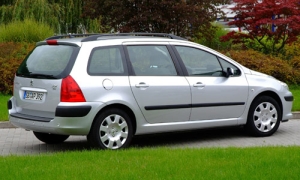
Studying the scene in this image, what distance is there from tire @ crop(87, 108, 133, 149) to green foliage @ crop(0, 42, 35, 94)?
7.61 m

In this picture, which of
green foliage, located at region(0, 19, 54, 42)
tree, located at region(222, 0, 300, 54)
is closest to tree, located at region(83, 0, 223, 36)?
tree, located at region(222, 0, 300, 54)

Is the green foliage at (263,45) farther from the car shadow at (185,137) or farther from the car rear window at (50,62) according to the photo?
the car rear window at (50,62)

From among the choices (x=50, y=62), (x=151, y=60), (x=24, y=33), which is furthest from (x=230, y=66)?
(x=24, y=33)

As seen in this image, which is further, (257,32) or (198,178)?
(257,32)

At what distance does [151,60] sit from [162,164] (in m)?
2.79

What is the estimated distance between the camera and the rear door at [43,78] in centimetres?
938

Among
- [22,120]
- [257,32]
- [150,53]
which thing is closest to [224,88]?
[150,53]

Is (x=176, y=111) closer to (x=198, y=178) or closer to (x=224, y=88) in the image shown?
(x=224, y=88)

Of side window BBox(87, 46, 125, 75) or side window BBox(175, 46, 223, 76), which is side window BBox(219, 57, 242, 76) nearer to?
side window BBox(175, 46, 223, 76)

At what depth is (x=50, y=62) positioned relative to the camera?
980cm

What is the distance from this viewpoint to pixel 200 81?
10.5 m

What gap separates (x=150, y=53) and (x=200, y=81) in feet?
2.87

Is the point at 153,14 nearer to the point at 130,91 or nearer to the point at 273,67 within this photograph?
the point at 273,67

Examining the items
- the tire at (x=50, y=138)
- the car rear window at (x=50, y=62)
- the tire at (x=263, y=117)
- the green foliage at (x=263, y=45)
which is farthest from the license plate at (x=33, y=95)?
the green foliage at (x=263, y=45)
